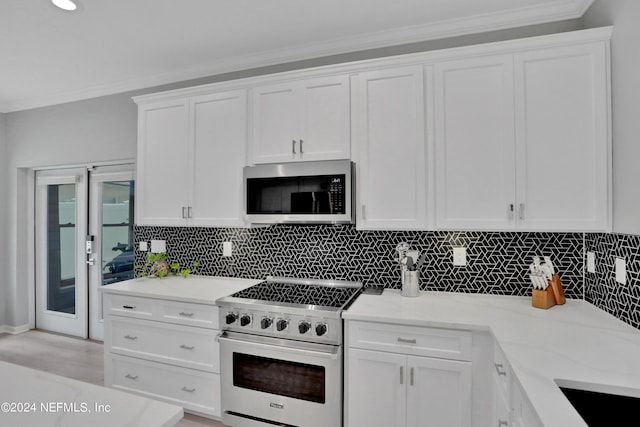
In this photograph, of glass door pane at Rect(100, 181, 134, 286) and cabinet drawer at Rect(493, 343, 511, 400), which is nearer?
cabinet drawer at Rect(493, 343, 511, 400)

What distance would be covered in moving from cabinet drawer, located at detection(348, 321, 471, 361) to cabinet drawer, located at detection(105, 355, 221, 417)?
3.59ft

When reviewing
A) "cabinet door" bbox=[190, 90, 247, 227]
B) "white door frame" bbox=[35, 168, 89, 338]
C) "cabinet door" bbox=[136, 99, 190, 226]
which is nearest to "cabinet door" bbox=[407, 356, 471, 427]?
"cabinet door" bbox=[190, 90, 247, 227]

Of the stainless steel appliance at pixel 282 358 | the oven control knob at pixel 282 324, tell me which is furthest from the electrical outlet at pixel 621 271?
the oven control knob at pixel 282 324

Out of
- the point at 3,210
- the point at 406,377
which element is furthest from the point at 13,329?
the point at 406,377

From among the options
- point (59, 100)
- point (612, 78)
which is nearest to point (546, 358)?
point (612, 78)

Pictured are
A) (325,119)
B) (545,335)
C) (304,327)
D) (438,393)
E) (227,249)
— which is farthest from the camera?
(227,249)

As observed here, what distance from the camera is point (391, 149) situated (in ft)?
7.45

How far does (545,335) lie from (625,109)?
122 centimetres

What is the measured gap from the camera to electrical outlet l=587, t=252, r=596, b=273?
2080 millimetres

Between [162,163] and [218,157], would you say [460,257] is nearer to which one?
[218,157]

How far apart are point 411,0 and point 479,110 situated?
2.70 ft

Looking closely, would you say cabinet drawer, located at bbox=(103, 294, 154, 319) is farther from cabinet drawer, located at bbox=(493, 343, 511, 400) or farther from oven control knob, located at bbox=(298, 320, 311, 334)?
cabinet drawer, located at bbox=(493, 343, 511, 400)

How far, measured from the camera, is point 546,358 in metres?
1.37

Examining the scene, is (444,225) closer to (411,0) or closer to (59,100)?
(411,0)
